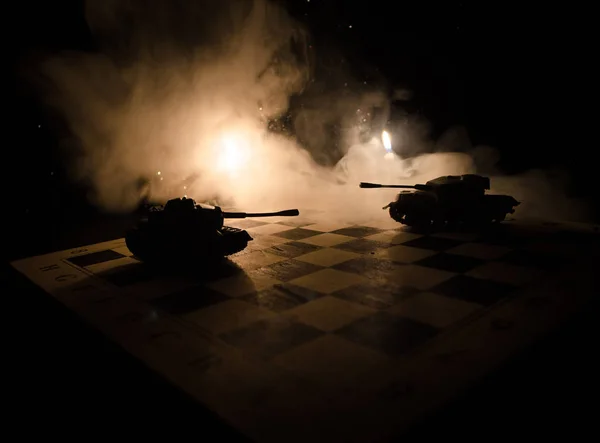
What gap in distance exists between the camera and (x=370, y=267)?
3439 millimetres

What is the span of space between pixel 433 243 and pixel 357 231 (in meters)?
0.88

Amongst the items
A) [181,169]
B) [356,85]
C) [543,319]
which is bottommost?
[543,319]

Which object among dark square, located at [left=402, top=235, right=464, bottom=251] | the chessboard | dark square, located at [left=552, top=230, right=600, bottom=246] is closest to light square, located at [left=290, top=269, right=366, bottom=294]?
the chessboard

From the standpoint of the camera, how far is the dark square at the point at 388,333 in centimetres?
216

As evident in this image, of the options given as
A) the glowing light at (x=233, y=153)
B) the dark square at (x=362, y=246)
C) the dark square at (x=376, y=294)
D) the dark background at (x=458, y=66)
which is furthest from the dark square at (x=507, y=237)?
the glowing light at (x=233, y=153)

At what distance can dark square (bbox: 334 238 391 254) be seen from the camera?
395 centimetres

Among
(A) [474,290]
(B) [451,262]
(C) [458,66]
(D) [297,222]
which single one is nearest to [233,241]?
(D) [297,222]

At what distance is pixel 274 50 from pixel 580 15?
4341mm

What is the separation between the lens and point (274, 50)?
713 cm

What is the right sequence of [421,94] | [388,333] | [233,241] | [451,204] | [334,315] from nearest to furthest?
1. [388,333]
2. [334,315]
3. [233,241]
4. [451,204]
5. [421,94]

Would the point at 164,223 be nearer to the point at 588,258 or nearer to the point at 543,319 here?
the point at 543,319

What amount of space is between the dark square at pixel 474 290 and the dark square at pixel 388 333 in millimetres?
521

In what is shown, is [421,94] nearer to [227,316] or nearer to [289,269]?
[289,269]

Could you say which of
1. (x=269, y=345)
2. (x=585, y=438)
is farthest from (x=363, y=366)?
(x=585, y=438)
